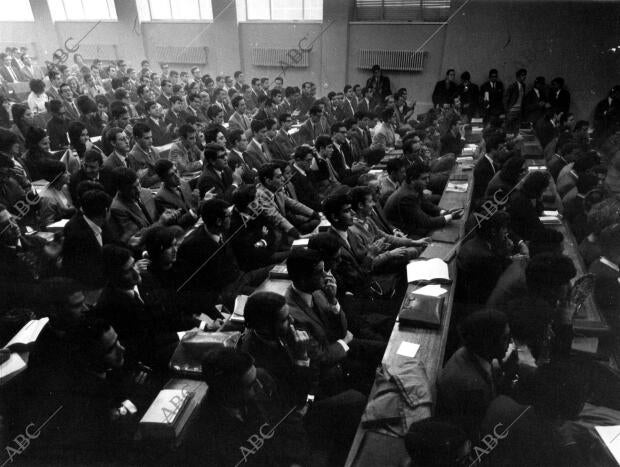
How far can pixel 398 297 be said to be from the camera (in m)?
3.88

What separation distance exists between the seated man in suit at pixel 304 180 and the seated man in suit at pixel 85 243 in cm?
238

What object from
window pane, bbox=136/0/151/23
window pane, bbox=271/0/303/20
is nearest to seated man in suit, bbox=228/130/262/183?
window pane, bbox=271/0/303/20

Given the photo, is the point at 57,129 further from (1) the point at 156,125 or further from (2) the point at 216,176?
(2) the point at 216,176

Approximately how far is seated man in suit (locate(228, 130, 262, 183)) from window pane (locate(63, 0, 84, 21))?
38.4ft

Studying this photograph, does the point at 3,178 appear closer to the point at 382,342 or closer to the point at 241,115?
the point at 382,342

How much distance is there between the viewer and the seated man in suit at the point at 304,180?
18.2 feet

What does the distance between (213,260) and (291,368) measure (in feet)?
4.71

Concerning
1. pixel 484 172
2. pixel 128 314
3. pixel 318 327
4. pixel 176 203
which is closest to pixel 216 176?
pixel 176 203

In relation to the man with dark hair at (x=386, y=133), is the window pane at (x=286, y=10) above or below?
above

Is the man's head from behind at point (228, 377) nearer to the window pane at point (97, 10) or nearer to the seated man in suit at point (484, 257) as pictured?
the seated man in suit at point (484, 257)

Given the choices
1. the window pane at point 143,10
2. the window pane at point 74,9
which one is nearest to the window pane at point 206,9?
the window pane at point 143,10

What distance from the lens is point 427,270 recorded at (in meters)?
3.54

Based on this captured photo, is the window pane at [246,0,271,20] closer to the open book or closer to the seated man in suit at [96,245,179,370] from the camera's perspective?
the open book

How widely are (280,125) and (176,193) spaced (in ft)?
11.1
